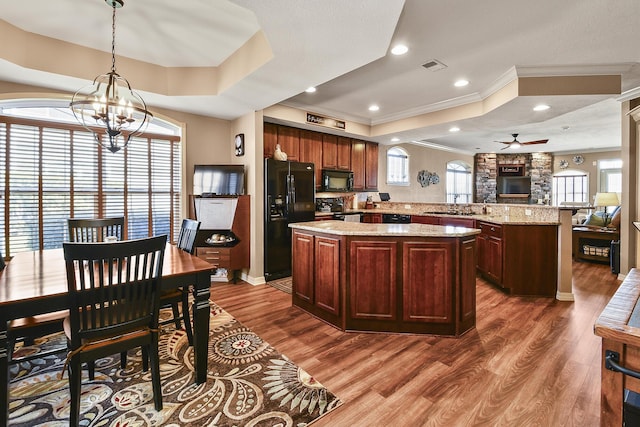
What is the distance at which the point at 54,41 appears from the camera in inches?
118

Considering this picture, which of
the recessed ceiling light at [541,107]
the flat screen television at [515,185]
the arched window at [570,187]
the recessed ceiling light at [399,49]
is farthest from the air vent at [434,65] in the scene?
the arched window at [570,187]

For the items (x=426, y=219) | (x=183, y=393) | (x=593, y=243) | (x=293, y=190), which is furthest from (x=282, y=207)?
(x=593, y=243)

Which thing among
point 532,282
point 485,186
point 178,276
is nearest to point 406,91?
point 532,282

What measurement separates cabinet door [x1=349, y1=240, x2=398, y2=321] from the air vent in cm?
213

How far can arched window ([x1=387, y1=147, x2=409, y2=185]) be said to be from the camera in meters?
7.52

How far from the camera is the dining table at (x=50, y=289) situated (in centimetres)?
143

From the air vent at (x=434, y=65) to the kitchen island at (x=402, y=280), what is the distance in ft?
6.36

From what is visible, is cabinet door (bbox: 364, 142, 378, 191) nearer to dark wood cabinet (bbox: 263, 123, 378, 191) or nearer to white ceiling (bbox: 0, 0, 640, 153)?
dark wood cabinet (bbox: 263, 123, 378, 191)

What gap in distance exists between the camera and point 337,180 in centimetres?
582

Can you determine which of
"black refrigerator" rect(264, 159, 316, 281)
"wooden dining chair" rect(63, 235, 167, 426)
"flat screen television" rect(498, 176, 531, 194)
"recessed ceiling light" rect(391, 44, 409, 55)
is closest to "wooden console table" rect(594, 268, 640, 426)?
"wooden dining chair" rect(63, 235, 167, 426)

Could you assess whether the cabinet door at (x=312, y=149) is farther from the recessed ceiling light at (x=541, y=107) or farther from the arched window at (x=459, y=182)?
the arched window at (x=459, y=182)

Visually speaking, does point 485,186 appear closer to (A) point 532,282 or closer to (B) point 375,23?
(A) point 532,282

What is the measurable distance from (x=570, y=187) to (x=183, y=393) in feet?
39.3

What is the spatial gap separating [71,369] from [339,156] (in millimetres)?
5131
